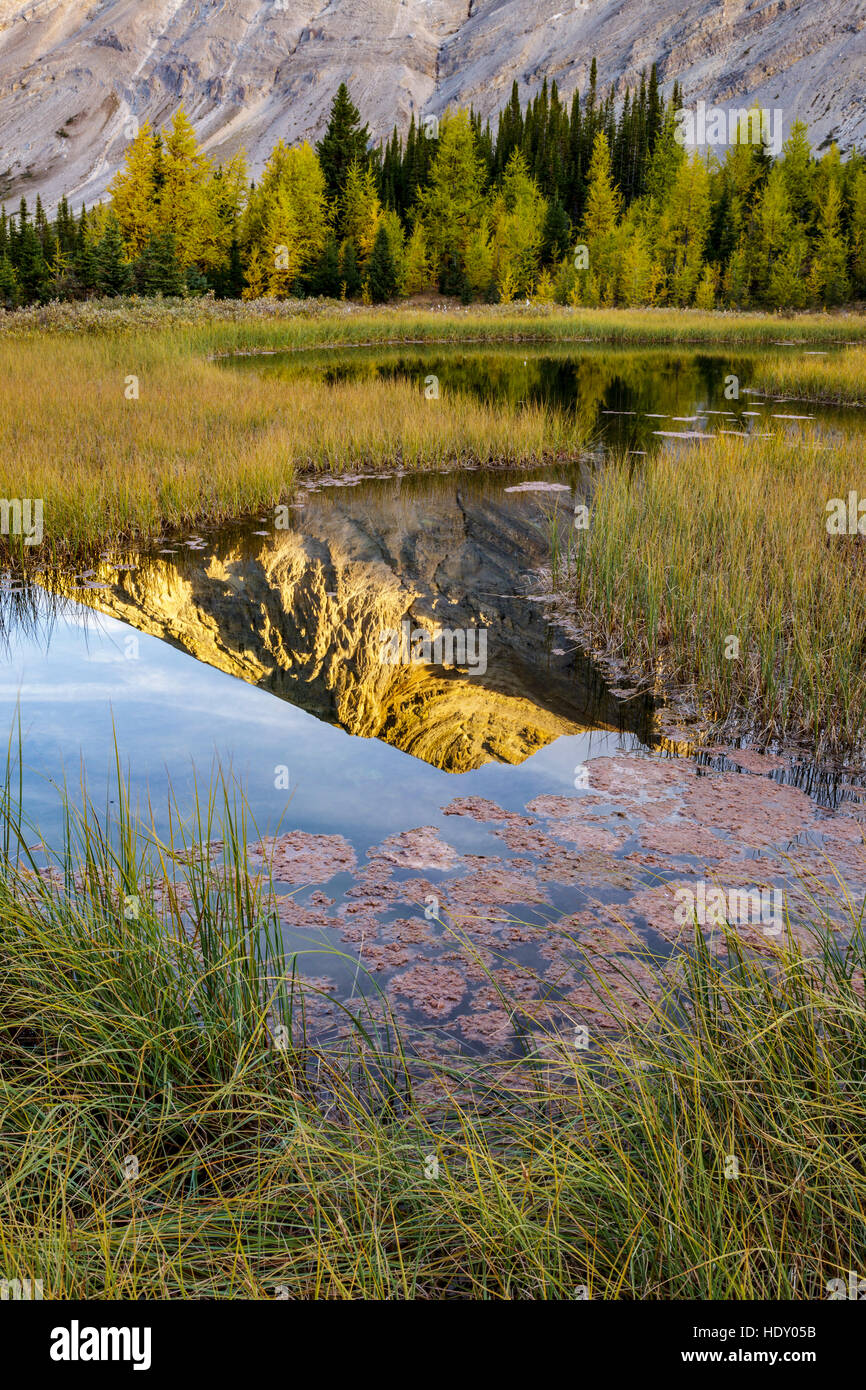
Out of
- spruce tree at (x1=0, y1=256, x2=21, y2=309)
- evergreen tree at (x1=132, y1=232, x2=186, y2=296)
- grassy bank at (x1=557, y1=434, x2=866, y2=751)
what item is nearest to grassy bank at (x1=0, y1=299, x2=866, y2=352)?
evergreen tree at (x1=132, y1=232, x2=186, y2=296)

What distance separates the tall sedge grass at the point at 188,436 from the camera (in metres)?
11.5

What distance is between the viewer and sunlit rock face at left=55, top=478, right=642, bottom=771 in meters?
7.35

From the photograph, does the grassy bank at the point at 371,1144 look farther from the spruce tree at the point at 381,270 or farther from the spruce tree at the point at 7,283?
the spruce tree at the point at 381,270

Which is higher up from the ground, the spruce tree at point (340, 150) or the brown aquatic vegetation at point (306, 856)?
the spruce tree at point (340, 150)

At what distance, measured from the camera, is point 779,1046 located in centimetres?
300

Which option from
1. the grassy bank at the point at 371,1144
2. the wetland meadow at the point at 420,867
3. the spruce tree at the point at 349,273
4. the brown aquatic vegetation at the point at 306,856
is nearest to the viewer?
the grassy bank at the point at 371,1144

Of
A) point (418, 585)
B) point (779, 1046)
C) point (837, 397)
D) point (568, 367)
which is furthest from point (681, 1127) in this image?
point (568, 367)

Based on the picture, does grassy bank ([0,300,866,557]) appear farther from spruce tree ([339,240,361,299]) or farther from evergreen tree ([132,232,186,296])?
spruce tree ([339,240,361,299])

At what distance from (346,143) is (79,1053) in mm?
65810

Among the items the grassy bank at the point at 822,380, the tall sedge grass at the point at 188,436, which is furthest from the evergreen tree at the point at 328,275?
the tall sedge grass at the point at 188,436

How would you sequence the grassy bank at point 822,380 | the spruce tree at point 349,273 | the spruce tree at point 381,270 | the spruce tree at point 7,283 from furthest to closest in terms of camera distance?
the spruce tree at point 349,273 < the spruce tree at point 381,270 < the spruce tree at point 7,283 < the grassy bank at point 822,380

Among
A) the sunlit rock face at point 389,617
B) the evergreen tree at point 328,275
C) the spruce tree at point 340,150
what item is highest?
the spruce tree at point 340,150

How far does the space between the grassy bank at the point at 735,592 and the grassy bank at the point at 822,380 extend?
14.1m

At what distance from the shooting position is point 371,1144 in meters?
2.98
